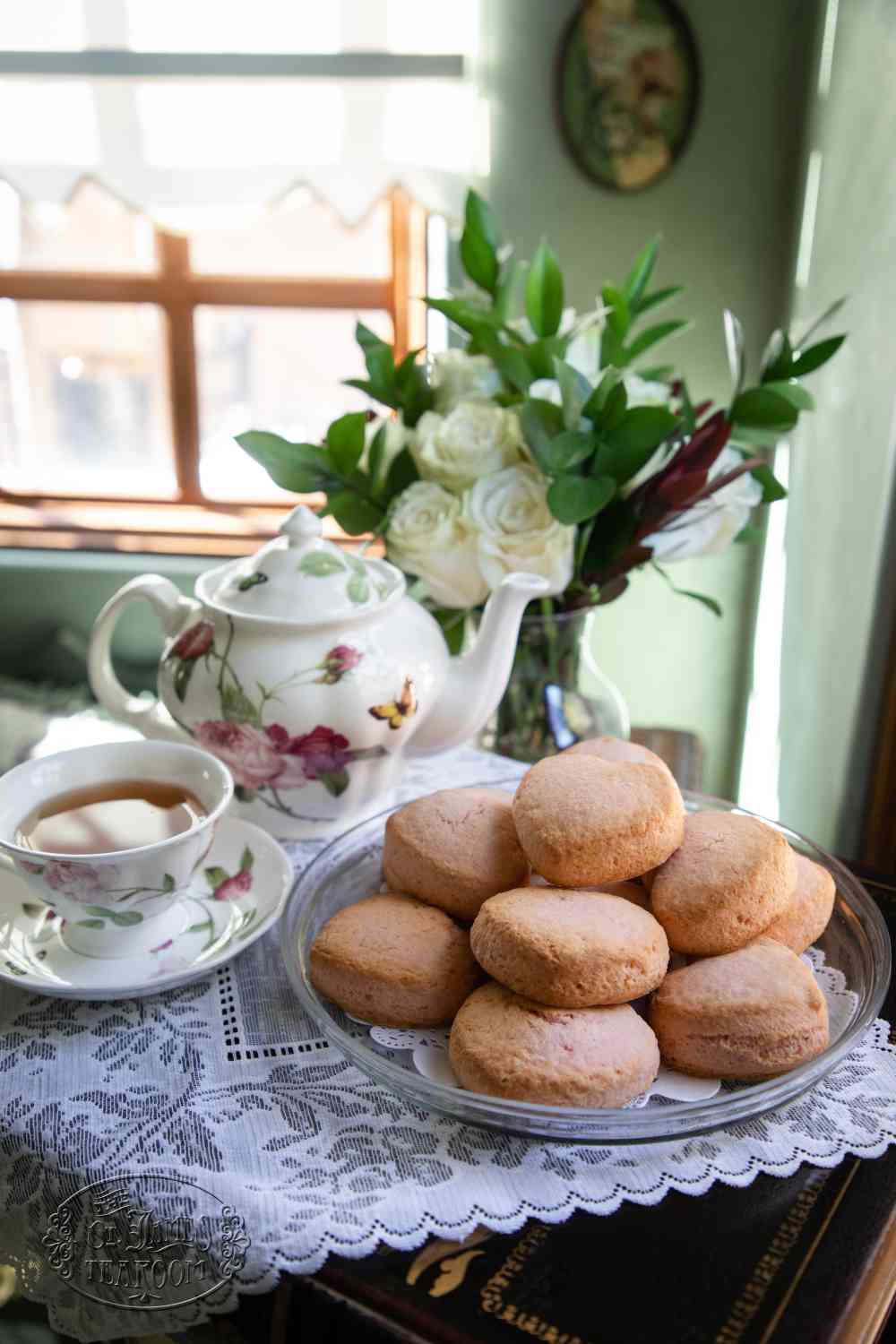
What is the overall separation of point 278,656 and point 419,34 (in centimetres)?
129

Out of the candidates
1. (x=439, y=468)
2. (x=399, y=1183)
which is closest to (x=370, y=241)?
(x=439, y=468)

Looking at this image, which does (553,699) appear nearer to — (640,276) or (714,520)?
(714,520)

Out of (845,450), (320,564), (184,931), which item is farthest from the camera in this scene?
(845,450)

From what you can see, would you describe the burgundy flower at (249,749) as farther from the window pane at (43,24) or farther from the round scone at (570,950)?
the window pane at (43,24)

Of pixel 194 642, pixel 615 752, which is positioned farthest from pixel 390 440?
pixel 615 752

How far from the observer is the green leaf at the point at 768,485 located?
889mm

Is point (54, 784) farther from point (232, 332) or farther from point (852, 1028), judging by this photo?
point (232, 332)

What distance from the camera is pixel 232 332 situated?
2.11m

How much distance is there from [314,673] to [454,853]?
0.64 ft

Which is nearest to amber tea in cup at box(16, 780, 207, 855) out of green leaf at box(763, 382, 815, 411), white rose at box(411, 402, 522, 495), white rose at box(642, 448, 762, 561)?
white rose at box(411, 402, 522, 495)

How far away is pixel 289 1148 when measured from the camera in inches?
20.9

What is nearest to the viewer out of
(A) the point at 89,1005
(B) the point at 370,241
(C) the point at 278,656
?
(A) the point at 89,1005

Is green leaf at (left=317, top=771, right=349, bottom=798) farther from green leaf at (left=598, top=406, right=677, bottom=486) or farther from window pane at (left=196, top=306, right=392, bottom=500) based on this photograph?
window pane at (left=196, top=306, right=392, bottom=500)

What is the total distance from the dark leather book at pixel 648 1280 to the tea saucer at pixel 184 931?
0.21 metres
